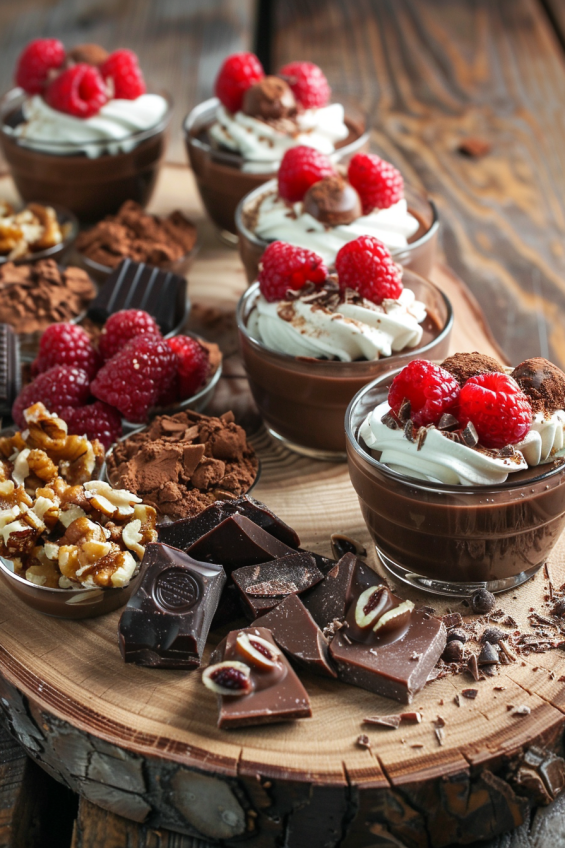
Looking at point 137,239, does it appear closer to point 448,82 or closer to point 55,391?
point 55,391

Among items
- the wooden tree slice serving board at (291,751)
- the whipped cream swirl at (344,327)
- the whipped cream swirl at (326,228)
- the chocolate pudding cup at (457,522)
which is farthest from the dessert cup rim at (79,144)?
the wooden tree slice serving board at (291,751)

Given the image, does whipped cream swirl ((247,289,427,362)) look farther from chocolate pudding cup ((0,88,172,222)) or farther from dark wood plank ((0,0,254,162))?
dark wood plank ((0,0,254,162))

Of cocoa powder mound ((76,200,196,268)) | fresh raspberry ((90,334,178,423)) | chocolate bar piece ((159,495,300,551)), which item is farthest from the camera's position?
cocoa powder mound ((76,200,196,268))

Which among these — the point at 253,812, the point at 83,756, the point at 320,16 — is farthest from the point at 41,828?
the point at 320,16

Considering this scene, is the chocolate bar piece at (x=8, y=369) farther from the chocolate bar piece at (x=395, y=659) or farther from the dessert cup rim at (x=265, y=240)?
the chocolate bar piece at (x=395, y=659)

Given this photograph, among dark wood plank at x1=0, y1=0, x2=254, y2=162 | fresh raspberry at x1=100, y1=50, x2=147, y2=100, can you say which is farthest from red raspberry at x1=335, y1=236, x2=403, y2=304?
dark wood plank at x1=0, y1=0, x2=254, y2=162

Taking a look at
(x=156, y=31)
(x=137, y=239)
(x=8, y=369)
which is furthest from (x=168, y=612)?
(x=156, y=31)
